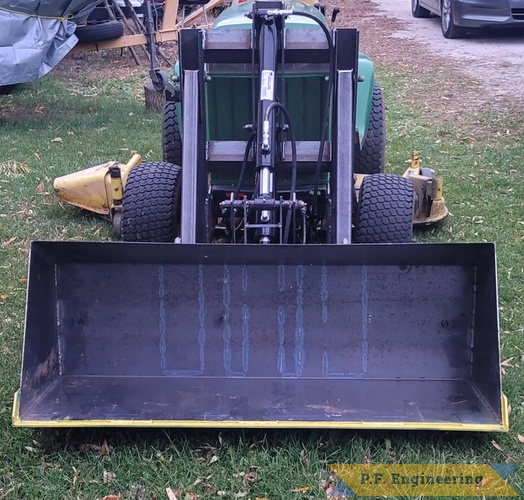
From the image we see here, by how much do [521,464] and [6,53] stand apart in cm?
624

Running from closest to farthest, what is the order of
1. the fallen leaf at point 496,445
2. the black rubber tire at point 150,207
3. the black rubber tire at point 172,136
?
1. the fallen leaf at point 496,445
2. the black rubber tire at point 150,207
3. the black rubber tire at point 172,136

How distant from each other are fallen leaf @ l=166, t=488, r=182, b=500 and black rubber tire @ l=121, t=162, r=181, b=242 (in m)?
1.79

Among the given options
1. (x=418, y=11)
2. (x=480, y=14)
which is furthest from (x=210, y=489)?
(x=418, y=11)

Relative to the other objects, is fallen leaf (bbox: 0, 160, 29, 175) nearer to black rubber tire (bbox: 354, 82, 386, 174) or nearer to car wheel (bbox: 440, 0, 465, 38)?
black rubber tire (bbox: 354, 82, 386, 174)

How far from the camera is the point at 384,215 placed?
4242 mm

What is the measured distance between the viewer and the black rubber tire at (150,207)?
4.43 m

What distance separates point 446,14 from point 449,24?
0.63 ft

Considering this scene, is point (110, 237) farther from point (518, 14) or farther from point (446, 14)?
point (446, 14)

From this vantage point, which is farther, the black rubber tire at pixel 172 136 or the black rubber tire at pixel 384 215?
the black rubber tire at pixel 172 136

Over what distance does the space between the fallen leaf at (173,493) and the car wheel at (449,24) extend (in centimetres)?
1078

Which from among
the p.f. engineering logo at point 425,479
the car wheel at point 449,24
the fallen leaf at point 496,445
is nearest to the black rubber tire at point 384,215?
the fallen leaf at point 496,445

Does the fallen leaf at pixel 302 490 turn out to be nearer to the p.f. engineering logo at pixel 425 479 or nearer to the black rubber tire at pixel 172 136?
the p.f. engineering logo at pixel 425 479

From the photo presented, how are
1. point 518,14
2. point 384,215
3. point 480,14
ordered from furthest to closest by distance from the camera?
1. point 480,14
2. point 518,14
3. point 384,215

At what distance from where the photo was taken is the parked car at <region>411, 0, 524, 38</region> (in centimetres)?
1146
